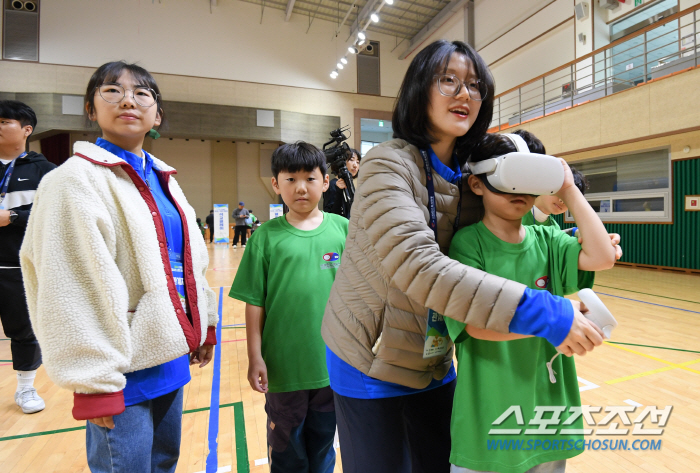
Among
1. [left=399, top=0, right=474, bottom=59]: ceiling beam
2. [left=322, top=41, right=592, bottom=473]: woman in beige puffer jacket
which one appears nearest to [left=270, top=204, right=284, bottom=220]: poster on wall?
[left=399, top=0, right=474, bottom=59]: ceiling beam

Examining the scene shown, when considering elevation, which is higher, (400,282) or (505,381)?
(400,282)

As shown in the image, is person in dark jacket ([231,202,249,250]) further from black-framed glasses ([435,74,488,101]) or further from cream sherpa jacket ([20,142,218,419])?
black-framed glasses ([435,74,488,101])

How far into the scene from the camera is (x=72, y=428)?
2352 millimetres

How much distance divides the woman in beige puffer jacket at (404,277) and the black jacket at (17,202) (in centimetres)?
228

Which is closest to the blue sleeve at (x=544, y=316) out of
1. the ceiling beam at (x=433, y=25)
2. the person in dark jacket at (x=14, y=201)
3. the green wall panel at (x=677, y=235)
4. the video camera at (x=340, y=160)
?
the video camera at (x=340, y=160)

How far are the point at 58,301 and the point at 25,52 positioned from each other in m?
16.8

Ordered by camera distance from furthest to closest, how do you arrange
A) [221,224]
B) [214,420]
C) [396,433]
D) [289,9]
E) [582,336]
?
[221,224] → [289,9] → [214,420] → [396,433] → [582,336]

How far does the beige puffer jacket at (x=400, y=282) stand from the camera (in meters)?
0.71

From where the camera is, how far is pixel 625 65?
877 centimetres

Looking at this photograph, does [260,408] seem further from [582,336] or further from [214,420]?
[582,336]

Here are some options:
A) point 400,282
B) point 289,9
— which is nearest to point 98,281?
point 400,282

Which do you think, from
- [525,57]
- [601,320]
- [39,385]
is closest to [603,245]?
[601,320]

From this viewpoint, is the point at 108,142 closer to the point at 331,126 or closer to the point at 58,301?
the point at 58,301

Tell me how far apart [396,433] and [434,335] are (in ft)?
0.91
